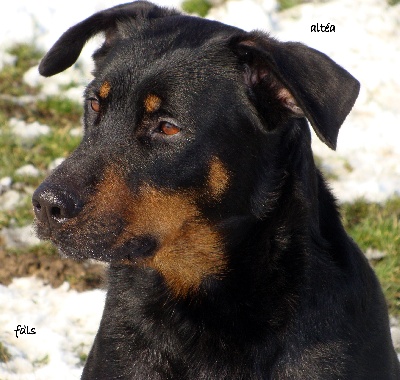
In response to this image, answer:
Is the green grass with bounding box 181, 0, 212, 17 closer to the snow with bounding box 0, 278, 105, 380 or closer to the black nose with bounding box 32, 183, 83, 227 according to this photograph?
the snow with bounding box 0, 278, 105, 380

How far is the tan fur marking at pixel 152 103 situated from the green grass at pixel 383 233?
256 cm

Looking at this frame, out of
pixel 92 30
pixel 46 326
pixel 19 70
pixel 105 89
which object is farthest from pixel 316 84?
pixel 19 70

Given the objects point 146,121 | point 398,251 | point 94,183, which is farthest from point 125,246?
point 398,251

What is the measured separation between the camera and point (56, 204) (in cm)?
335

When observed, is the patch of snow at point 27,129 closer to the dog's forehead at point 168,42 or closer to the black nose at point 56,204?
the dog's forehead at point 168,42

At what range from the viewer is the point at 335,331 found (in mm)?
3695

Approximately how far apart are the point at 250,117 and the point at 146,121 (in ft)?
1.46

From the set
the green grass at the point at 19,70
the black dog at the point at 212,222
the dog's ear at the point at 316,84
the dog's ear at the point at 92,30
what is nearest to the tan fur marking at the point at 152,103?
the black dog at the point at 212,222

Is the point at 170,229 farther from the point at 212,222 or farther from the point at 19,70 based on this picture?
the point at 19,70

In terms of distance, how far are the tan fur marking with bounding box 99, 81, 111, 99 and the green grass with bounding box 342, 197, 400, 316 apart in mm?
2621

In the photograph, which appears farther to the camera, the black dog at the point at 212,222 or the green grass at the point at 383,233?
the green grass at the point at 383,233

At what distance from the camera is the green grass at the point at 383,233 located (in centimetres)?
557

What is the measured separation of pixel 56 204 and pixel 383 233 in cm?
307

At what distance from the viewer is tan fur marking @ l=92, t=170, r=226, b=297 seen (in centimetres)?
346
